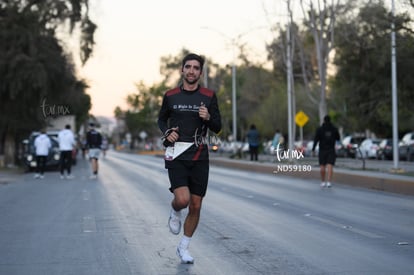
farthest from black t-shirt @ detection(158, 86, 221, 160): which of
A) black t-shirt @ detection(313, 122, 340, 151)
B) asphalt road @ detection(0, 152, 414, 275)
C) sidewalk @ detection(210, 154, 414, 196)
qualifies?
black t-shirt @ detection(313, 122, 340, 151)

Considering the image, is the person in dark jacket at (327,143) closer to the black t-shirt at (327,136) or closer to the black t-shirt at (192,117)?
the black t-shirt at (327,136)

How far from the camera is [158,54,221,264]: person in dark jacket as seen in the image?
723 centimetres

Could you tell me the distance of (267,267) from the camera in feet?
24.2

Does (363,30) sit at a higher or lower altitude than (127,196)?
higher

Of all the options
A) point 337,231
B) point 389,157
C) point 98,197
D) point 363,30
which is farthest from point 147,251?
point 389,157

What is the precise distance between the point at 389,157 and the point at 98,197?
33039 millimetres

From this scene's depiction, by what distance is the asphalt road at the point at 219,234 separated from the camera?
24.6 ft

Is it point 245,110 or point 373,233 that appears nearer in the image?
point 373,233

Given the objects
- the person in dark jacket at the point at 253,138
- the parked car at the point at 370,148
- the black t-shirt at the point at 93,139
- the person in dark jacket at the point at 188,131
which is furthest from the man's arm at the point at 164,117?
the parked car at the point at 370,148

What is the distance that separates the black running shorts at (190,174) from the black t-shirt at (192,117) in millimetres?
68

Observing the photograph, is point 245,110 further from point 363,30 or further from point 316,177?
point 316,177

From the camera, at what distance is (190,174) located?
24.1ft

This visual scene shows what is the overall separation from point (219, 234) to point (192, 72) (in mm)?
3248

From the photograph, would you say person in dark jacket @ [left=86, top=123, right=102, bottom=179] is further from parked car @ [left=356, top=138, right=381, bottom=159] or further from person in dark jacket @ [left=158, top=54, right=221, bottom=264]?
parked car @ [left=356, top=138, right=381, bottom=159]
